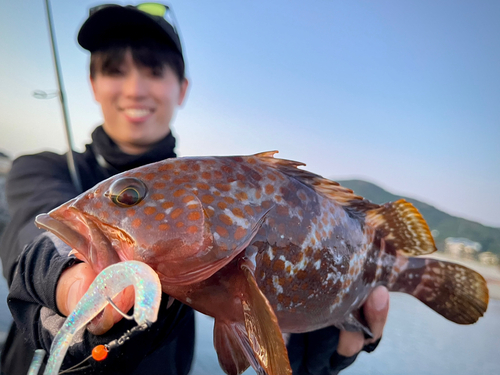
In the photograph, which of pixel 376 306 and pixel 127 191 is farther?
pixel 376 306

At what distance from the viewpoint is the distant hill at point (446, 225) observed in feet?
8.36

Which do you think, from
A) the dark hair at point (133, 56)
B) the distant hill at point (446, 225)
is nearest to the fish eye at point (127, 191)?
the dark hair at point (133, 56)

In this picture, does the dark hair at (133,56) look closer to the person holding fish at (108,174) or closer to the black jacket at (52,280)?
the person holding fish at (108,174)

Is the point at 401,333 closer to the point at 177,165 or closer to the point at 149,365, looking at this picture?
the point at 149,365

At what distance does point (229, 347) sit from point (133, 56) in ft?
4.73

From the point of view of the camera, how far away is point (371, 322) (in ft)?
3.69

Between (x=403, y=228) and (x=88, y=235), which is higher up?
(x=88, y=235)

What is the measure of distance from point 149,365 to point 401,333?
1.78 metres

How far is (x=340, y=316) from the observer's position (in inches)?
37.9

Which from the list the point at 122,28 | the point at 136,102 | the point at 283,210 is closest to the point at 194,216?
the point at 283,210

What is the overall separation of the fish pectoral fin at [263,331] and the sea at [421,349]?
1.34 metres

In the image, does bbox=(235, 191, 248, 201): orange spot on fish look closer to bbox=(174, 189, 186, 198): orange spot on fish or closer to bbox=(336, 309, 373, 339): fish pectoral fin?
bbox=(174, 189, 186, 198): orange spot on fish

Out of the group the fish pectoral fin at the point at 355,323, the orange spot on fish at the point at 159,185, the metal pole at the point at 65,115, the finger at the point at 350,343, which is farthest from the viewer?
the metal pole at the point at 65,115

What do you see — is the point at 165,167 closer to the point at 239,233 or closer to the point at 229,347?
the point at 239,233
